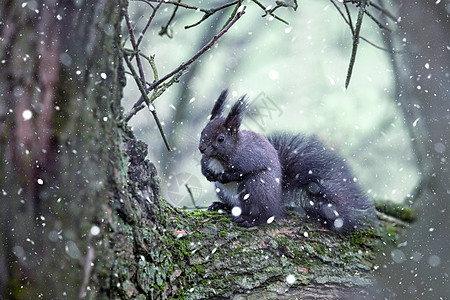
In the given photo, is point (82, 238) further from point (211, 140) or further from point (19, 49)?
point (211, 140)

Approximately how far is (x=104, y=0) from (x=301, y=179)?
4.05 ft

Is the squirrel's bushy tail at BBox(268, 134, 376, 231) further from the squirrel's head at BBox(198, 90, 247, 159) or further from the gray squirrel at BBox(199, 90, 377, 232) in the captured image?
the squirrel's head at BBox(198, 90, 247, 159)

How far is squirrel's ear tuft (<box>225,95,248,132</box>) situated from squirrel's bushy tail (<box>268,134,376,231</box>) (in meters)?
0.27

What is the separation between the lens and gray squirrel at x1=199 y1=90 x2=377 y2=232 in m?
2.01

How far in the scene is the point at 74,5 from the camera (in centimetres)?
120

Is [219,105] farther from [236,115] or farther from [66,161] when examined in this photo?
[66,161]

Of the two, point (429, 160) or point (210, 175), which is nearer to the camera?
point (429, 160)

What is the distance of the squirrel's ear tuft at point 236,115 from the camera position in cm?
205

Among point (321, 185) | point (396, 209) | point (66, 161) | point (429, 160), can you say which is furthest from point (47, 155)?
point (396, 209)

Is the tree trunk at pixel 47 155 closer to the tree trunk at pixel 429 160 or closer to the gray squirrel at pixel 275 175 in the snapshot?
the gray squirrel at pixel 275 175

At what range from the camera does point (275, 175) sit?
6.79 ft

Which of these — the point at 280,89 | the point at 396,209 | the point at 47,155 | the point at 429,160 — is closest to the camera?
the point at 47,155

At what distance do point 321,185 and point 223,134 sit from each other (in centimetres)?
52

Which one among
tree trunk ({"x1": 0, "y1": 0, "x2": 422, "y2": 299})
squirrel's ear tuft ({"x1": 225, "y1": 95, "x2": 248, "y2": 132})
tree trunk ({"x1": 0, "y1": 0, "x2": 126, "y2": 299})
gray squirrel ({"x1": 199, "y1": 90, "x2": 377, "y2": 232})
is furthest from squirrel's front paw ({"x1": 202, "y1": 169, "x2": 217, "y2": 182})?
tree trunk ({"x1": 0, "y1": 0, "x2": 126, "y2": 299})
